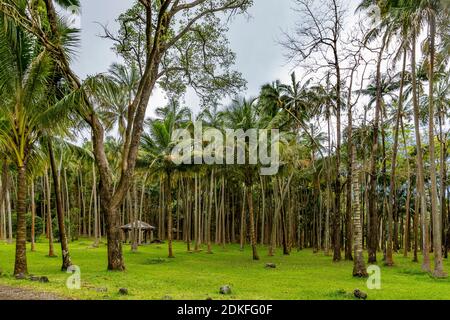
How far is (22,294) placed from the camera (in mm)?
10523

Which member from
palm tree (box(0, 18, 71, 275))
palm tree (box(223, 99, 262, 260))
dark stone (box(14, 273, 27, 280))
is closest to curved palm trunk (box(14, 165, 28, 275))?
palm tree (box(0, 18, 71, 275))

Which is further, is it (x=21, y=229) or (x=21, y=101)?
(x=21, y=229)

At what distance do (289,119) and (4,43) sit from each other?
21063 millimetres

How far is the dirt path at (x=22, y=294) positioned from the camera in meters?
9.93

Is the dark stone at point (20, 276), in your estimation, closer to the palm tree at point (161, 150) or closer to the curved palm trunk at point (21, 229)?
the curved palm trunk at point (21, 229)

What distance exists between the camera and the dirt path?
993 centimetres

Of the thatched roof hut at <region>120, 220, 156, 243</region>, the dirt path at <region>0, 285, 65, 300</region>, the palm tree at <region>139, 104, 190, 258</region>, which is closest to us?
the dirt path at <region>0, 285, 65, 300</region>

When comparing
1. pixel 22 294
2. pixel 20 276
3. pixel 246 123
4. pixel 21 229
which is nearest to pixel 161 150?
pixel 246 123

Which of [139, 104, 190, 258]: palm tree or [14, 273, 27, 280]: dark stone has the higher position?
[139, 104, 190, 258]: palm tree

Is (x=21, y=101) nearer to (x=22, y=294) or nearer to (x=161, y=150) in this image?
(x=22, y=294)

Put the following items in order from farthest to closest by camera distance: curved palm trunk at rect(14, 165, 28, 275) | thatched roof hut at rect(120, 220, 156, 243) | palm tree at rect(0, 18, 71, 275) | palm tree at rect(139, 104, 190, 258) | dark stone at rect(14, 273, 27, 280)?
thatched roof hut at rect(120, 220, 156, 243) < palm tree at rect(139, 104, 190, 258) < curved palm trunk at rect(14, 165, 28, 275) < palm tree at rect(0, 18, 71, 275) < dark stone at rect(14, 273, 27, 280)

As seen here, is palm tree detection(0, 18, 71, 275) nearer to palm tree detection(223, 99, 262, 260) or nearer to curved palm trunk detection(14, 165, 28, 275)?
curved palm trunk detection(14, 165, 28, 275)

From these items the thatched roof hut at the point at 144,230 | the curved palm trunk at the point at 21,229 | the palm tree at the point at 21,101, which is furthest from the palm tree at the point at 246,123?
the thatched roof hut at the point at 144,230

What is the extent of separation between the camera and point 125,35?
17.9 m
